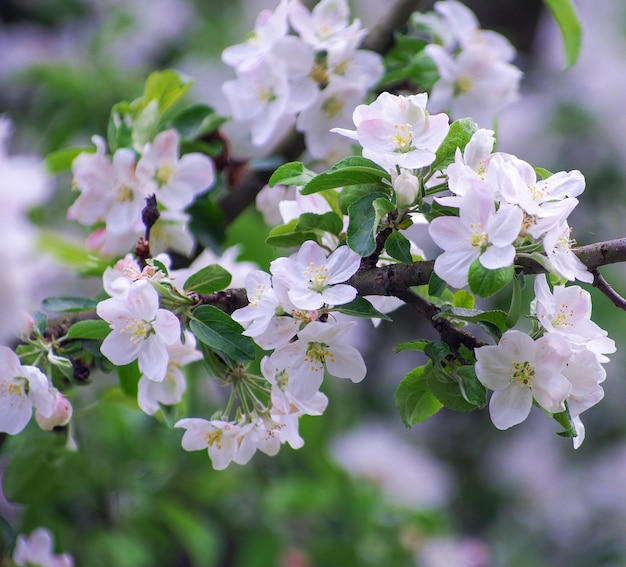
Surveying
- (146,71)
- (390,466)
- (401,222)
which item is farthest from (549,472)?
(401,222)

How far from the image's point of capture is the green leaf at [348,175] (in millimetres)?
624

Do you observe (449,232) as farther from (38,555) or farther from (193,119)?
(38,555)

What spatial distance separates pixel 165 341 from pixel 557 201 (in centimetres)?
32

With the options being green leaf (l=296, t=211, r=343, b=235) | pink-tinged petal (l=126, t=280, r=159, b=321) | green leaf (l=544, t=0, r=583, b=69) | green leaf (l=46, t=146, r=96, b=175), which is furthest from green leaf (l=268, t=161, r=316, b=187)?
green leaf (l=544, t=0, r=583, b=69)

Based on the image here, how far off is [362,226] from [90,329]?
0.26 meters

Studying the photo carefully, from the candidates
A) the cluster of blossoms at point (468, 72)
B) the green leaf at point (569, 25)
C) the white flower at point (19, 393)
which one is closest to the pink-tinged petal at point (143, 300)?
the white flower at point (19, 393)

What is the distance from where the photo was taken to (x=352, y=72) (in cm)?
93

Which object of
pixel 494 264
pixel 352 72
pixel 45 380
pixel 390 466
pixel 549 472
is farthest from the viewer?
pixel 549 472

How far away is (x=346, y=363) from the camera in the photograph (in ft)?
2.15

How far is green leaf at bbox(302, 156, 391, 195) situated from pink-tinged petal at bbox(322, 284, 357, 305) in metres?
0.08

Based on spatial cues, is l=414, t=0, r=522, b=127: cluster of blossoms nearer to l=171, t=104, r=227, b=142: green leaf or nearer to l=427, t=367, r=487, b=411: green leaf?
l=171, t=104, r=227, b=142: green leaf

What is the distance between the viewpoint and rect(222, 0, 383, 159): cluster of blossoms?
0.89 m

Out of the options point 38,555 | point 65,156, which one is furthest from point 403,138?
point 38,555

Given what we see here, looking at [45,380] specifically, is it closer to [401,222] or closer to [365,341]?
[401,222]
